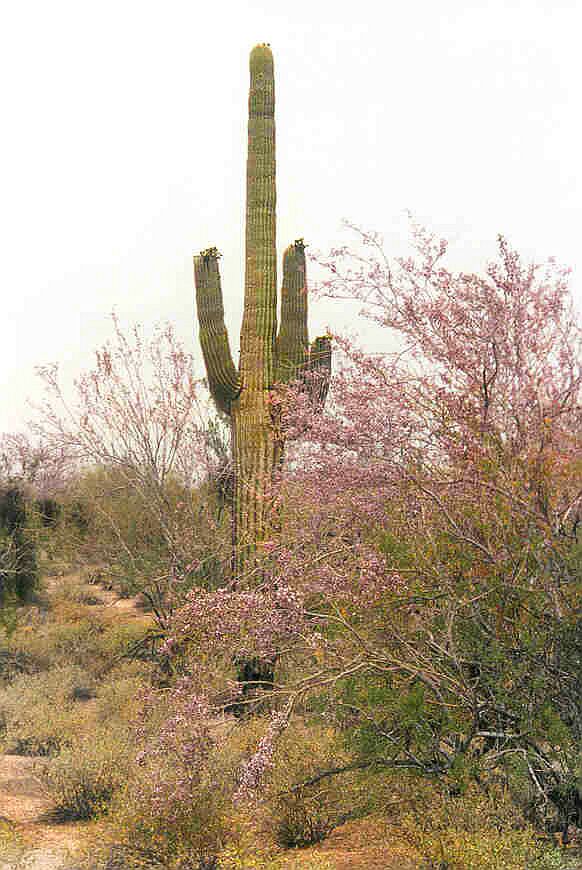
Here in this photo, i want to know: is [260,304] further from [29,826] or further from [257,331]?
[29,826]

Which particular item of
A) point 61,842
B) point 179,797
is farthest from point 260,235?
point 179,797

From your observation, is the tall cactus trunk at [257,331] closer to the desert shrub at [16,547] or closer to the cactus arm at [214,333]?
the cactus arm at [214,333]

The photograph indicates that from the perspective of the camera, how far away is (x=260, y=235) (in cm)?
1134

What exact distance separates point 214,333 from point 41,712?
16.4ft

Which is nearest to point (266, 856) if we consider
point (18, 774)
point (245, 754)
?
point (245, 754)

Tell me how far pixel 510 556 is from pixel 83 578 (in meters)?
16.9

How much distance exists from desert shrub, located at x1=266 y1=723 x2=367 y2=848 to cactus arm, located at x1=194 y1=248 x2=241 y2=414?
5.44 m

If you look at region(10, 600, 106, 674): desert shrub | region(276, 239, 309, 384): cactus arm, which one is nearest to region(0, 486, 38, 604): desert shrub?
region(10, 600, 106, 674): desert shrub

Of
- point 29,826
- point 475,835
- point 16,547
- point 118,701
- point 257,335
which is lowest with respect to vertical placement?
point 29,826

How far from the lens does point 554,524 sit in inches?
188

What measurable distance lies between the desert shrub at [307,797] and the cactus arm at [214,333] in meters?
5.44

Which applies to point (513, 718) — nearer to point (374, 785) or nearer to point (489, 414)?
point (374, 785)

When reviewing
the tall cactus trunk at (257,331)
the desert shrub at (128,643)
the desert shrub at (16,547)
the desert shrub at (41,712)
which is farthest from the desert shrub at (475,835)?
the desert shrub at (16,547)

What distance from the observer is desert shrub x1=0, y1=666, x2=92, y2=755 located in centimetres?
919
